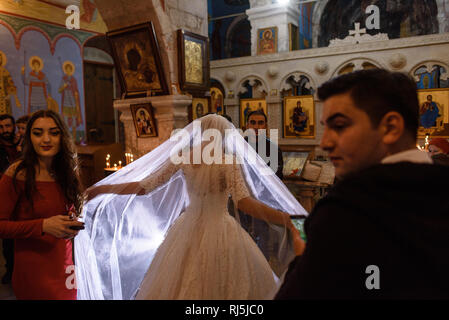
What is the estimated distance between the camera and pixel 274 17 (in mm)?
11281

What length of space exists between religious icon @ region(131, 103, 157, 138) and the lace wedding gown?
324 centimetres

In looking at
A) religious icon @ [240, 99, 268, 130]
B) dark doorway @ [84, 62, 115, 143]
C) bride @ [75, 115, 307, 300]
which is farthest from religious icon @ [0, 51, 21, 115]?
bride @ [75, 115, 307, 300]

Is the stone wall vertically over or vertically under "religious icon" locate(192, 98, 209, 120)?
over

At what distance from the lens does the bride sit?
2303 millimetres

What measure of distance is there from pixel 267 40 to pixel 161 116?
6.69 m

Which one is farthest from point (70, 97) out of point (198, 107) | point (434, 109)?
point (434, 109)

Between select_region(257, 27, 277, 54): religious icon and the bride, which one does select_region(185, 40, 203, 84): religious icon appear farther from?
select_region(257, 27, 277, 54): religious icon

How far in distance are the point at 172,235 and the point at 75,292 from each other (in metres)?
0.69

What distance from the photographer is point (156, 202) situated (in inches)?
111

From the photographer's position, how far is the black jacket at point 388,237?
926mm

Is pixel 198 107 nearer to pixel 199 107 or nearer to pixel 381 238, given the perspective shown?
pixel 199 107

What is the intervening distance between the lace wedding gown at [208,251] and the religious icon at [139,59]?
323 cm
